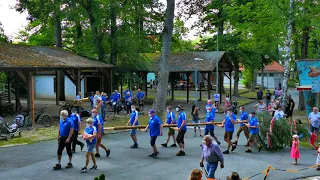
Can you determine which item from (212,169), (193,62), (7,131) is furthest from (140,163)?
(193,62)

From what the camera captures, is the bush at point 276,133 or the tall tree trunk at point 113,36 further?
the tall tree trunk at point 113,36

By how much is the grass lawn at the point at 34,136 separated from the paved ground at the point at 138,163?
0.82m

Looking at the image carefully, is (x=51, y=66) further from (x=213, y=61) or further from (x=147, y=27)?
(x=213, y=61)

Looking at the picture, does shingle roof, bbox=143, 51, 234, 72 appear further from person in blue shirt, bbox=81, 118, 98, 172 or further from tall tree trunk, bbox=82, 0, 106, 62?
person in blue shirt, bbox=81, 118, 98, 172

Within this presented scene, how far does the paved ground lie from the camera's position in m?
10.7

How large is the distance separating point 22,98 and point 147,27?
16.2m

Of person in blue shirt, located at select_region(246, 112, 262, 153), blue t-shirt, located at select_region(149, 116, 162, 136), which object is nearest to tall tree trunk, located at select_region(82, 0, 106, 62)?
blue t-shirt, located at select_region(149, 116, 162, 136)

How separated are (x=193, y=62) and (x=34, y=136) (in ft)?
62.5

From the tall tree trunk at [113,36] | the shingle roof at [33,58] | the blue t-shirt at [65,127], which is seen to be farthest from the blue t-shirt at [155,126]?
the tall tree trunk at [113,36]

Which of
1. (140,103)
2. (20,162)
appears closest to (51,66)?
(140,103)

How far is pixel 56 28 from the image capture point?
113 ft

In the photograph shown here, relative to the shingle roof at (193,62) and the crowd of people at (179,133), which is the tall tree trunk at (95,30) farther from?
the crowd of people at (179,133)

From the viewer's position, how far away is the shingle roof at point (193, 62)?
105ft

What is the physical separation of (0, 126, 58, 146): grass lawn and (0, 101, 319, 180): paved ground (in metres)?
0.82
